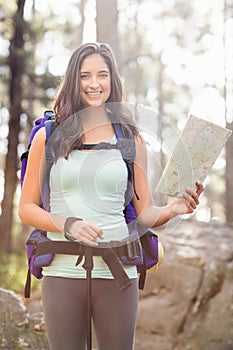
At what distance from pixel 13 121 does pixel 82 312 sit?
11.7 m

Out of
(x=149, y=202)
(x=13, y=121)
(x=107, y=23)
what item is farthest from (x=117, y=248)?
(x=13, y=121)

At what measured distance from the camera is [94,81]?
2500 millimetres

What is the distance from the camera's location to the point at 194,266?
7301mm

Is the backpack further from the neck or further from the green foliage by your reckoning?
the green foliage

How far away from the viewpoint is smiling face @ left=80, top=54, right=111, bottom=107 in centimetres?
251

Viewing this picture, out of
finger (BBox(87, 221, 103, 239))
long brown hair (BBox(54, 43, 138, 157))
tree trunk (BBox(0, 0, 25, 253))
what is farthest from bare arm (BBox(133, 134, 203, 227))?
tree trunk (BBox(0, 0, 25, 253))

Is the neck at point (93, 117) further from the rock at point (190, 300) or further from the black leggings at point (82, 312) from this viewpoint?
the rock at point (190, 300)

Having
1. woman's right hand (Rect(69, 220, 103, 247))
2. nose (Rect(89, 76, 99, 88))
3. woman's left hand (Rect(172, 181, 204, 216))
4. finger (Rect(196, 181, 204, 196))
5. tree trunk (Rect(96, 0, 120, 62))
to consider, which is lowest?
woman's right hand (Rect(69, 220, 103, 247))

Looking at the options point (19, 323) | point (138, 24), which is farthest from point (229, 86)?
point (19, 323)

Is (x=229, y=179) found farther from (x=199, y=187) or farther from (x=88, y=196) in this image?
(x=88, y=196)

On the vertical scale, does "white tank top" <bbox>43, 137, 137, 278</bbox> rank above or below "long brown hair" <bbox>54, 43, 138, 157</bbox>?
below

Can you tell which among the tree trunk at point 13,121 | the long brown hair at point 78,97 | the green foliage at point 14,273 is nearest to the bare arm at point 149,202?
the long brown hair at point 78,97

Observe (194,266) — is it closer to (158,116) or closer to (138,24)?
(158,116)

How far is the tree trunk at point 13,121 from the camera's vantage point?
13.0m
